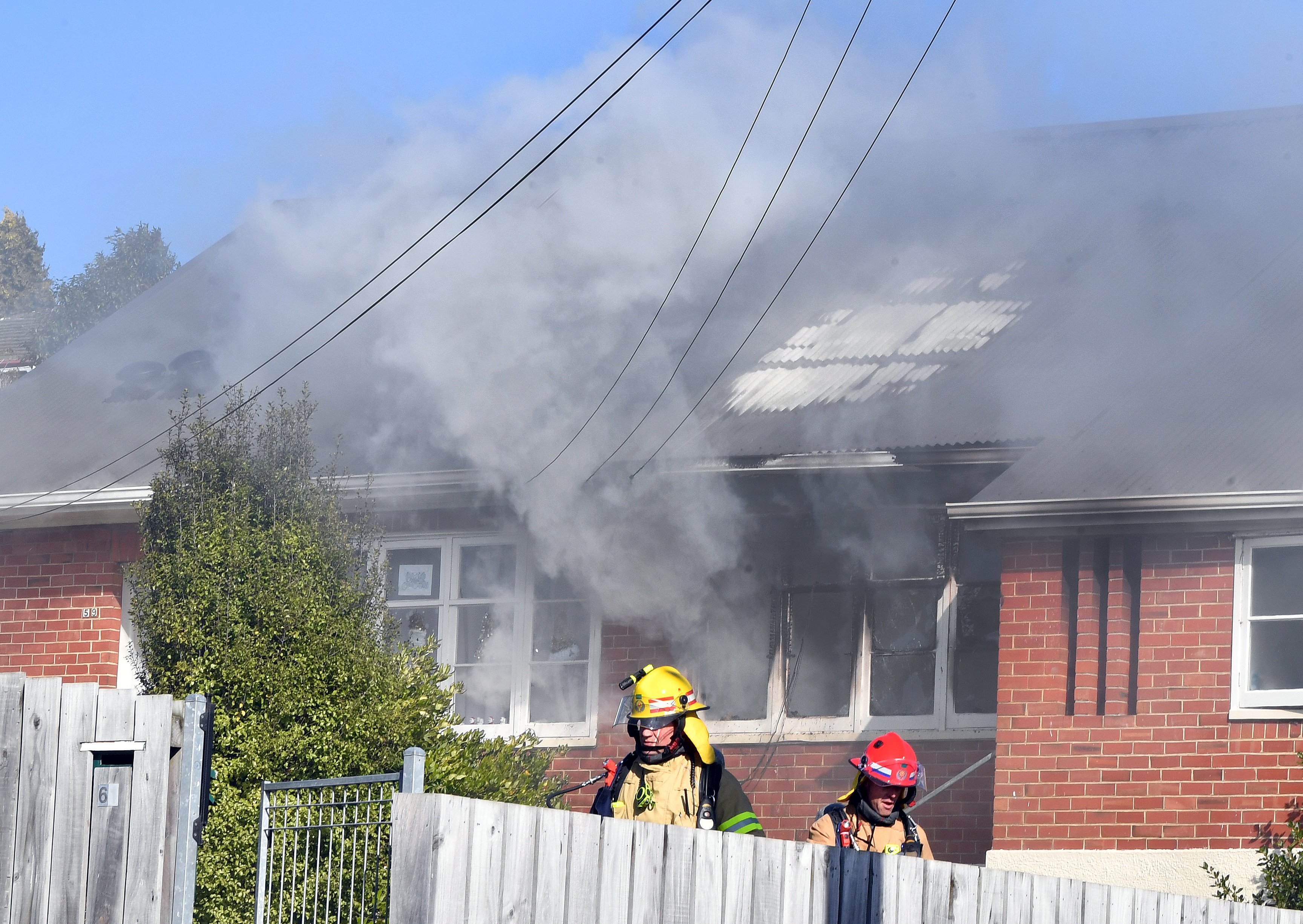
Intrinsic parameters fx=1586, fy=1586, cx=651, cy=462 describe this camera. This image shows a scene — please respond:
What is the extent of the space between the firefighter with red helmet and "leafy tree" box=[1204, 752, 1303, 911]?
296 cm

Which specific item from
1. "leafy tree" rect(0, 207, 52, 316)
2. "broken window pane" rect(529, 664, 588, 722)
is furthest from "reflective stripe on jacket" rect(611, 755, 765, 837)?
"leafy tree" rect(0, 207, 52, 316)

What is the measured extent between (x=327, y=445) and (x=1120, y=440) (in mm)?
5773

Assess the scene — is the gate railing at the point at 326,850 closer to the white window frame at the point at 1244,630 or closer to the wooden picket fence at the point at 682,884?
the wooden picket fence at the point at 682,884

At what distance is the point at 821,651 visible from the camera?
11094mm

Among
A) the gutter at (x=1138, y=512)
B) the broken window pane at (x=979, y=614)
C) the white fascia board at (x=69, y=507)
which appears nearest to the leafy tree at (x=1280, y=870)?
the gutter at (x=1138, y=512)

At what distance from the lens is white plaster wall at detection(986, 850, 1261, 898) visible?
28.7 ft

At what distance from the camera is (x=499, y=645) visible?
471 inches

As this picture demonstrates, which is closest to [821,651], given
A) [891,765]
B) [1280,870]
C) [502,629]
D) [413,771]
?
[502,629]

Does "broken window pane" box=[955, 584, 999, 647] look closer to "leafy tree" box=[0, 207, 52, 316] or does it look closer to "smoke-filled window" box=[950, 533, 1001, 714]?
"smoke-filled window" box=[950, 533, 1001, 714]

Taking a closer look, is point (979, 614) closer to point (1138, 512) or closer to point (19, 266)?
point (1138, 512)

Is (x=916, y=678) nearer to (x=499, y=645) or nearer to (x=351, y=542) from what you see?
(x=499, y=645)

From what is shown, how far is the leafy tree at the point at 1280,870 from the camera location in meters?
8.10

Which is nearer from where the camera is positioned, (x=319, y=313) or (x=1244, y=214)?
(x=1244, y=214)

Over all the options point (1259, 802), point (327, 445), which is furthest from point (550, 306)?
point (1259, 802)
